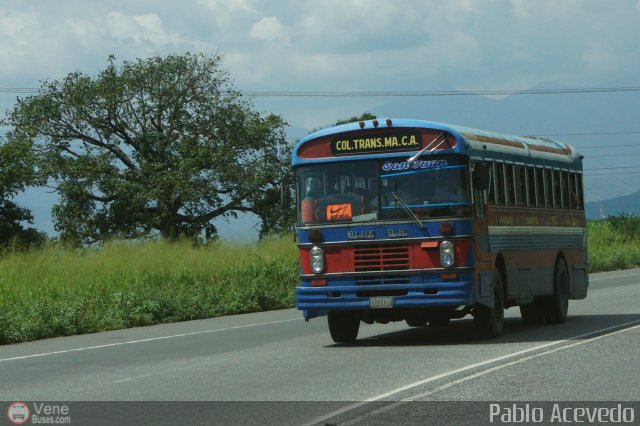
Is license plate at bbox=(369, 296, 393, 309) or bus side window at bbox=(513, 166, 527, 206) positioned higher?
bus side window at bbox=(513, 166, 527, 206)

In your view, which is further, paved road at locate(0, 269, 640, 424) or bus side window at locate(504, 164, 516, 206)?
bus side window at locate(504, 164, 516, 206)

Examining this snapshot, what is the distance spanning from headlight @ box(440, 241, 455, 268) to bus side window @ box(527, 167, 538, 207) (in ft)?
11.4

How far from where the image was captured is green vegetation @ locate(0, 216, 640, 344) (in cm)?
2230

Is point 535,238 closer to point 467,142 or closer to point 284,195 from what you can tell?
point 467,142

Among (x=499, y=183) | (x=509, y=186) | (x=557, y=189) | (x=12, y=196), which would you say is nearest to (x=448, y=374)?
(x=499, y=183)

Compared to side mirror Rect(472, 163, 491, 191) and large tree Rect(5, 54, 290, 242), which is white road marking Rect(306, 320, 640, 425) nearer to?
side mirror Rect(472, 163, 491, 191)

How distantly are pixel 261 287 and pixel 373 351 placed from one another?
13.8 meters

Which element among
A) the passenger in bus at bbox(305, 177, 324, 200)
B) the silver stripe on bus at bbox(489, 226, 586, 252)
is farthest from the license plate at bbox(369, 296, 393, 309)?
the silver stripe on bus at bbox(489, 226, 586, 252)

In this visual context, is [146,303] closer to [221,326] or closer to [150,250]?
[221,326]

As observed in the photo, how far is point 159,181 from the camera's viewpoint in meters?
56.0

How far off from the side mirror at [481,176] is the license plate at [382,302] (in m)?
1.87

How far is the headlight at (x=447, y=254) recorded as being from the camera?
1641cm

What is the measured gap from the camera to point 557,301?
20.5 m

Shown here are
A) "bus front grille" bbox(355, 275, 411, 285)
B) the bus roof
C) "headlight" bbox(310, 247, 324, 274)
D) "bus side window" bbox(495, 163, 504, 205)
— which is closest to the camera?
"bus front grille" bbox(355, 275, 411, 285)
